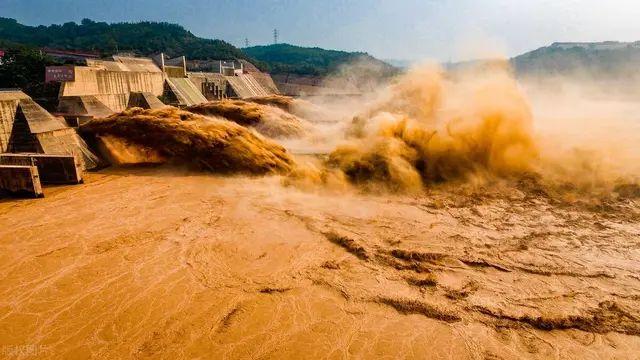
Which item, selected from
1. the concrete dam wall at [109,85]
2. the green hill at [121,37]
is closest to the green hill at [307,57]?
the green hill at [121,37]

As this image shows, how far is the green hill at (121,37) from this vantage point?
94.8 m

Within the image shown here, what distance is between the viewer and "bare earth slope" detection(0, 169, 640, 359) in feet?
17.5

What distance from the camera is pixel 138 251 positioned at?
7824 mm

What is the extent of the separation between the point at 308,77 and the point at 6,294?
71577 mm

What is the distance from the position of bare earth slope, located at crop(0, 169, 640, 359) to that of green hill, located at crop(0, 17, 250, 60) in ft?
275

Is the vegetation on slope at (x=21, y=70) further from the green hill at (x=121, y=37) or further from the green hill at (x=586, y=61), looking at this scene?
the green hill at (x=586, y=61)

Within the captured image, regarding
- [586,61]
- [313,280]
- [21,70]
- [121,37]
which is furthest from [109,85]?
[121,37]

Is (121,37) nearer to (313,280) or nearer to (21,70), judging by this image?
(21,70)

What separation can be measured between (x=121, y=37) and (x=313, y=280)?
433 ft

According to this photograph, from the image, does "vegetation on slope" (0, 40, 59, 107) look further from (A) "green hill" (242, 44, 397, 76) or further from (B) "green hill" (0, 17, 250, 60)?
(A) "green hill" (242, 44, 397, 76)

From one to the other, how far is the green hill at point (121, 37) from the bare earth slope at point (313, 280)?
8373 cm

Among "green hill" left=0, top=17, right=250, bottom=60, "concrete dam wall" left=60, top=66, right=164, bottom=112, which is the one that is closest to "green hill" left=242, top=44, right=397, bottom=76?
"green hill" left=0, top=17, right=250, bottom=60

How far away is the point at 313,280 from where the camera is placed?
6.82m

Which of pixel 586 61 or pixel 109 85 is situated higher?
pixel 586 61
